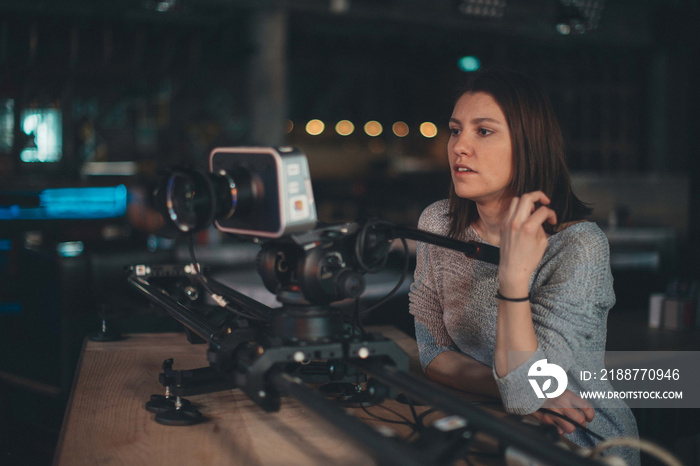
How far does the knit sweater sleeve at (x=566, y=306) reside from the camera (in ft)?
3.56

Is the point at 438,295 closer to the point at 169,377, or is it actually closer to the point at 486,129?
the point at 486,129

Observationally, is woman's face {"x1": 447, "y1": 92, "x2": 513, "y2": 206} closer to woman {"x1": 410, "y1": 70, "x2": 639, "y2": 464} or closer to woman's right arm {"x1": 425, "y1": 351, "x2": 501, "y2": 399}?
woman {"x1": 410, "y1": 70, "x2": 639, "y2": 464}

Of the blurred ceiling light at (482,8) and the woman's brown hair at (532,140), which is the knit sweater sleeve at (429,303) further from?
the blurred ceiling light at (482,8)

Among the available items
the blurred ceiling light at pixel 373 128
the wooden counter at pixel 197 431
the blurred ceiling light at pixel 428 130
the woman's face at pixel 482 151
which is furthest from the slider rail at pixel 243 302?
the blurred ceiling light at pixel 428 130

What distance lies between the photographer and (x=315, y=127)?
1005 centimetres

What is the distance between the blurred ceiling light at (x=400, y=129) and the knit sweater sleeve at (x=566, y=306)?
9361 millimetres

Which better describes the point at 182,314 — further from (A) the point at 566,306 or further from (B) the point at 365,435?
(A) the point at 566,306

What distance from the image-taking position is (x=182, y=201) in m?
0.85

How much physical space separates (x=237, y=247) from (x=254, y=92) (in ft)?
8.33

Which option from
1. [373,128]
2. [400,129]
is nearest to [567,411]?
[373,128]

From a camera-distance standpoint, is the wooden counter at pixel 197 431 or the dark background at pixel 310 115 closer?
the wooden counter at pixel 197 431

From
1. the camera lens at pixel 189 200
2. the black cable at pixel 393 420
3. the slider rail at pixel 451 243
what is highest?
the camera lens at pixel 189 200

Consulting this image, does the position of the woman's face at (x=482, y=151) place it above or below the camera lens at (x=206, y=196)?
above

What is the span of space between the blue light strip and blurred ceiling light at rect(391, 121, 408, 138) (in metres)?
5.30
